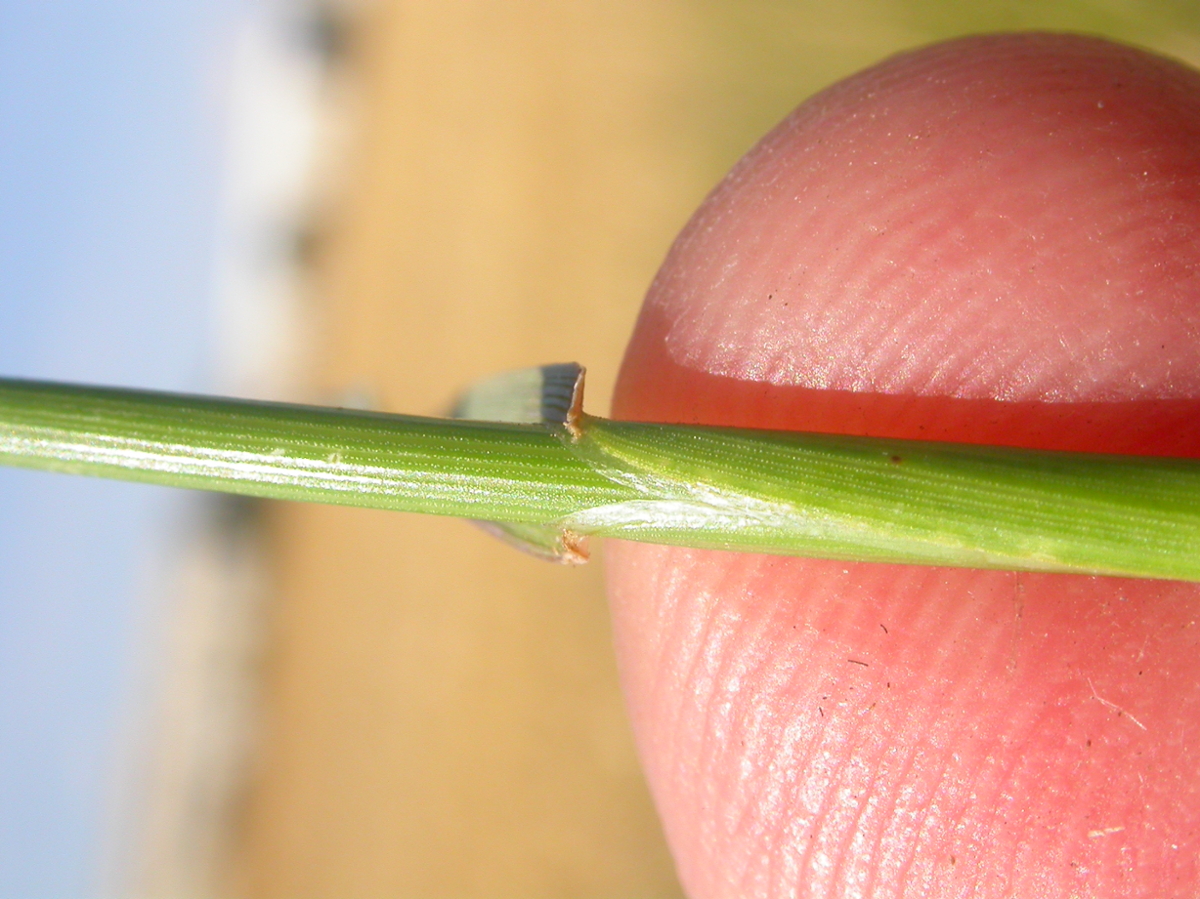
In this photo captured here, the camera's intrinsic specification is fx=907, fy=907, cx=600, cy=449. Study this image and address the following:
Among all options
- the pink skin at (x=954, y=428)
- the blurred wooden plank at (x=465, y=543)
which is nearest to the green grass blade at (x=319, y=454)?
the pink skin at (x=954, y=428)

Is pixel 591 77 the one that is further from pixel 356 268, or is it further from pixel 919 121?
pixel 919 121

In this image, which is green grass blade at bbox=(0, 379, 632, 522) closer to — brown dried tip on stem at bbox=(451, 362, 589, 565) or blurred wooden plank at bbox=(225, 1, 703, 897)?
brown dried tip on stem at bbox=(451, 362, 589, 565)

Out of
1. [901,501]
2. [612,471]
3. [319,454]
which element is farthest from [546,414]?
[901,501]

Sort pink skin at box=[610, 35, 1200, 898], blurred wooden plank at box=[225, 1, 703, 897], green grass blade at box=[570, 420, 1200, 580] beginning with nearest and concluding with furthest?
green grass blade at box=[570, 420, 1200, 580] < pink skin at box=[610, 35, 1200, 898] < blurred wooden plank at box=[225, 1, 703, 897]

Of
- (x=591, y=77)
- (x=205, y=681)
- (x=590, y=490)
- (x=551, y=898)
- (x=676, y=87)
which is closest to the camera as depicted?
(x=590, y=490)

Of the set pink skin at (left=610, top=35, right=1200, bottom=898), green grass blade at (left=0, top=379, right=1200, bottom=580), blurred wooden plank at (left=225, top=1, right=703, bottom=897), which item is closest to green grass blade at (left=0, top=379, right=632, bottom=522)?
green grass blade at (left=0, top=379, right=1200, bottom=580)

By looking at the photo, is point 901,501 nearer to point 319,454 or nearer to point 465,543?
point 319,454

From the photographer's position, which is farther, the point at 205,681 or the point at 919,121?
the point at 205,681

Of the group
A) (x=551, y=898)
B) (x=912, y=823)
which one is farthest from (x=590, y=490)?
(x=551, y=898)
